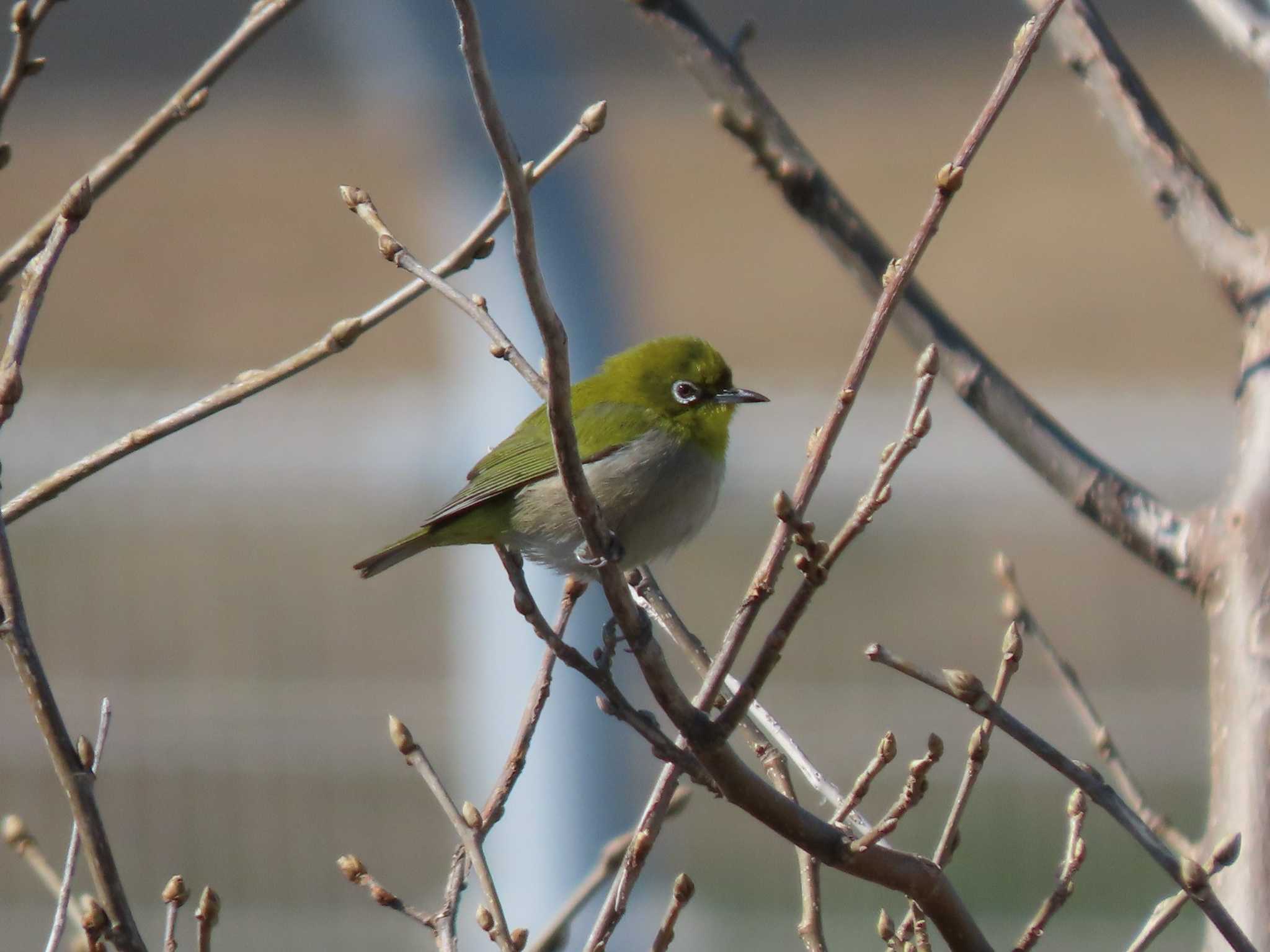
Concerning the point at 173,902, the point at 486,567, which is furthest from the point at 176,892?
the point at 486,567

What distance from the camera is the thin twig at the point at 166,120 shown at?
225 centimetres

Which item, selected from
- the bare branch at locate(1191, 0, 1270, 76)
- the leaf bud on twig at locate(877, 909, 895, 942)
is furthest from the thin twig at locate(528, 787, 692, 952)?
the bare branch at locate(1191, 0, 1270, 76)

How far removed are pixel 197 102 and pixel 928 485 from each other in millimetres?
7471

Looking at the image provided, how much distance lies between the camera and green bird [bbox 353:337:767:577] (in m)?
3.48

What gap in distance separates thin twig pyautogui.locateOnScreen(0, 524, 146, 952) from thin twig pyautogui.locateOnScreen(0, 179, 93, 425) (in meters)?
0.24

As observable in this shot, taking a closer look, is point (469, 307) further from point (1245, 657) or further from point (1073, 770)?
point (1245, 657)

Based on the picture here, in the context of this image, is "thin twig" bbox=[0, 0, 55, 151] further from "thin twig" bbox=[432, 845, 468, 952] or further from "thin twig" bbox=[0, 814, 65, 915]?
"thin twig" bbox=[432, 845, 468, 952]

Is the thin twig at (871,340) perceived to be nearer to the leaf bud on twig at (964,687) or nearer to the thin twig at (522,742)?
the leaf bud on twig at (964,687)

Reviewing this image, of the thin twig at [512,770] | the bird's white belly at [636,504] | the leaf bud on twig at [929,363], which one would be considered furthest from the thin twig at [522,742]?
the bird's white belly at [636,504]

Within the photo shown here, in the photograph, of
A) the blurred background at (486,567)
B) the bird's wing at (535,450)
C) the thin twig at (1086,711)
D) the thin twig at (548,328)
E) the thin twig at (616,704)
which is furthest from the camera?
the blurred background at (486,567)

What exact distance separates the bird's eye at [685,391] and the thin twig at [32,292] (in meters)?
1.99

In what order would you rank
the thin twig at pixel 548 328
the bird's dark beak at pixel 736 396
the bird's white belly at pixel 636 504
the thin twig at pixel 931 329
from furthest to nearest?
the bird's dark beak at pixel 736 396 → the bird's white belly at pixel 636 504 → the thin twig at pixel 931 329 → the thin twig at pixel 548 328

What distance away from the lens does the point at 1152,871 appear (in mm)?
8523

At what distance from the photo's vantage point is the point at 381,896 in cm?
215
